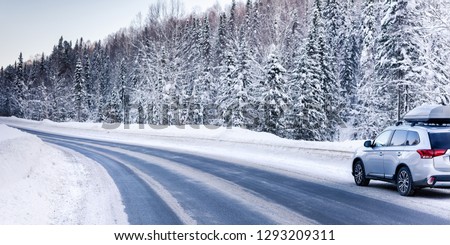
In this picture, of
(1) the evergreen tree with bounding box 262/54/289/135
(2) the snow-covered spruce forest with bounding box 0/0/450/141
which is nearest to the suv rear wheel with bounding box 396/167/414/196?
(2) the snow-covered spruce forest with bounding box 0/0/450/141

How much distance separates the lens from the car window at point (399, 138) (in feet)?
34.3

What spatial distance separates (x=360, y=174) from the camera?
12047 mm

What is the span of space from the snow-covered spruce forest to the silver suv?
37.7ft

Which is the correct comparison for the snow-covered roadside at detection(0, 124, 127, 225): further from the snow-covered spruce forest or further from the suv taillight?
the snow-covered spruce forest

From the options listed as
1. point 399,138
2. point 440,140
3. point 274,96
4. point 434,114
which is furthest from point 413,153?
point 274,96

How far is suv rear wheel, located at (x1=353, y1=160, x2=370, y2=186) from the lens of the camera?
11852mm

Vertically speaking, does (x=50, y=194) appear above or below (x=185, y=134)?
below

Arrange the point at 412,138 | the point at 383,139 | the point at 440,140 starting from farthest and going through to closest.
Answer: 1. the point at 383,139
2. the point at 412,138
3. the point at 440,140

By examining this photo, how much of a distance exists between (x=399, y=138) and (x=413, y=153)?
3.35 ft

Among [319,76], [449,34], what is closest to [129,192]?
[449,34]

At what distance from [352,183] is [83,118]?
72307 millimetres

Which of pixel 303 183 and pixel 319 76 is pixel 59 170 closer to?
pixel 303 183

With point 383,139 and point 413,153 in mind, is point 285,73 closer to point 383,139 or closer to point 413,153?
point 383,139
